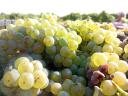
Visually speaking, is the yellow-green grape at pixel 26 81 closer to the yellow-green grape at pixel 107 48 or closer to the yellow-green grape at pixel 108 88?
the yellow-green grape at pixel 108 88

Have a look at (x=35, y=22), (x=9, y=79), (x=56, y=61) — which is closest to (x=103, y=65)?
(x=56, y=61)

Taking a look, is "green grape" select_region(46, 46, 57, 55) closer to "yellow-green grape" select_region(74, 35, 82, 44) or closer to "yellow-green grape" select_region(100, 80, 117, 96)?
"yellow-green grape" select_region(74, 35, 82, 44)

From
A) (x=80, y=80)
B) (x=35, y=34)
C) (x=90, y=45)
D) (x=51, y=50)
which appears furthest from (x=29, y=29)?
(x=80, y=80)

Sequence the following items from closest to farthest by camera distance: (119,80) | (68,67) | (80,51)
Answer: (119,80)
(68,67)
(80,51)

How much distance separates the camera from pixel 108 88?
49.6 inches

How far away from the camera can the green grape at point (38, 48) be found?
5.20 ft

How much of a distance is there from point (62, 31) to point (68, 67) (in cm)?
21

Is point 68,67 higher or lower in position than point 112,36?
lower

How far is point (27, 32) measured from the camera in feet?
5.56

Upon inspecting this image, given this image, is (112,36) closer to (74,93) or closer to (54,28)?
(54,28)

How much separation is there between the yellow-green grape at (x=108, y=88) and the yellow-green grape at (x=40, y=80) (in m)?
0.22

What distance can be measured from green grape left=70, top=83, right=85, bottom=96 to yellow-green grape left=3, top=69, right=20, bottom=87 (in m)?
0.22

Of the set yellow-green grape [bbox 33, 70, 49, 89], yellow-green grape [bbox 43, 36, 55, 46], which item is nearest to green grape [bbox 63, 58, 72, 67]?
yellow-green grape [bbox 43, 36, 55, 46]

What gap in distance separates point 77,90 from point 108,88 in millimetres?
151
